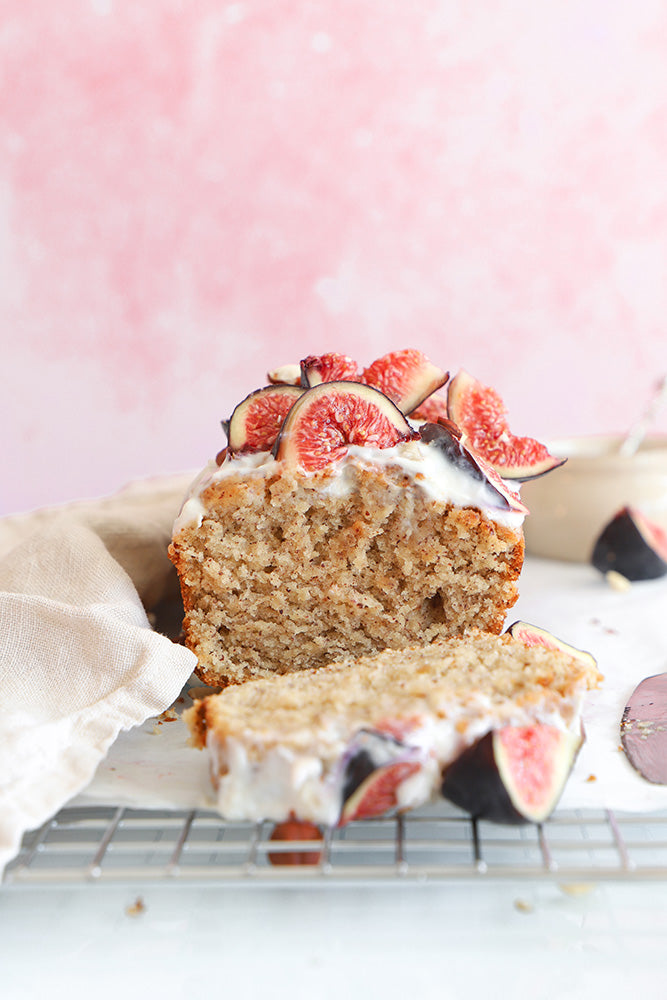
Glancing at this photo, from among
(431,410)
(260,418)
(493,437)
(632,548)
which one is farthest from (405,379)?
(632,548)

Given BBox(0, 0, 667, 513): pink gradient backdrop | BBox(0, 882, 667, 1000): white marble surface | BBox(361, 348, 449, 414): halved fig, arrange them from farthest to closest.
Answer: BBox(0, 0, 667, 513): pink gradient backdrop, BBox(361, 348, 449, 414): halved fig, BBox(0, 882, 667, 1000): white marble surface

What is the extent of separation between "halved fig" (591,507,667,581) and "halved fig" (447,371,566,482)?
1008 millimetres

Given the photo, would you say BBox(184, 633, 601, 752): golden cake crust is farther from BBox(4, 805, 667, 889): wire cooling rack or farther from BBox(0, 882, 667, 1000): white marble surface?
BBox(0, 882, 667, 1000): white marble surface

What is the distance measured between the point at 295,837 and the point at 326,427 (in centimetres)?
116

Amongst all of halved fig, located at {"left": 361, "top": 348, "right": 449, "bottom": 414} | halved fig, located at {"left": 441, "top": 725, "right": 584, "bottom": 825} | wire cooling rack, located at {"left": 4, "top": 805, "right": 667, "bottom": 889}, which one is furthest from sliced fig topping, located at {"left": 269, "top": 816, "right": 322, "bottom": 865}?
halved fig, located at {"left": 361, "top": 348, "right": 449, "bottom": 414}

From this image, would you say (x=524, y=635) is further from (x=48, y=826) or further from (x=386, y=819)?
(x=48, y=826)

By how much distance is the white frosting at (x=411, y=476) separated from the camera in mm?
2553

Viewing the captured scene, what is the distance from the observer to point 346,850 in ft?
6.13

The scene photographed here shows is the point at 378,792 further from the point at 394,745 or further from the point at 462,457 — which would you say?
the point at 462,457

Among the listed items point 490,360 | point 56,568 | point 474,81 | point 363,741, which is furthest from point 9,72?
point 363,741

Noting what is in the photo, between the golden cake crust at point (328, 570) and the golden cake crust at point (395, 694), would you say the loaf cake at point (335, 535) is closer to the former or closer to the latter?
the golden cake crust at point (328, 570)

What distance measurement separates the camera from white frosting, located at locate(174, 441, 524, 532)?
2553mm

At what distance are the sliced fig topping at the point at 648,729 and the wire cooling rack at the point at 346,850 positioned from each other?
0.57 feet

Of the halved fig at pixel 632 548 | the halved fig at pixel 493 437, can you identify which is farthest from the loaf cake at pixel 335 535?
the halved fig at pixel 632 548
